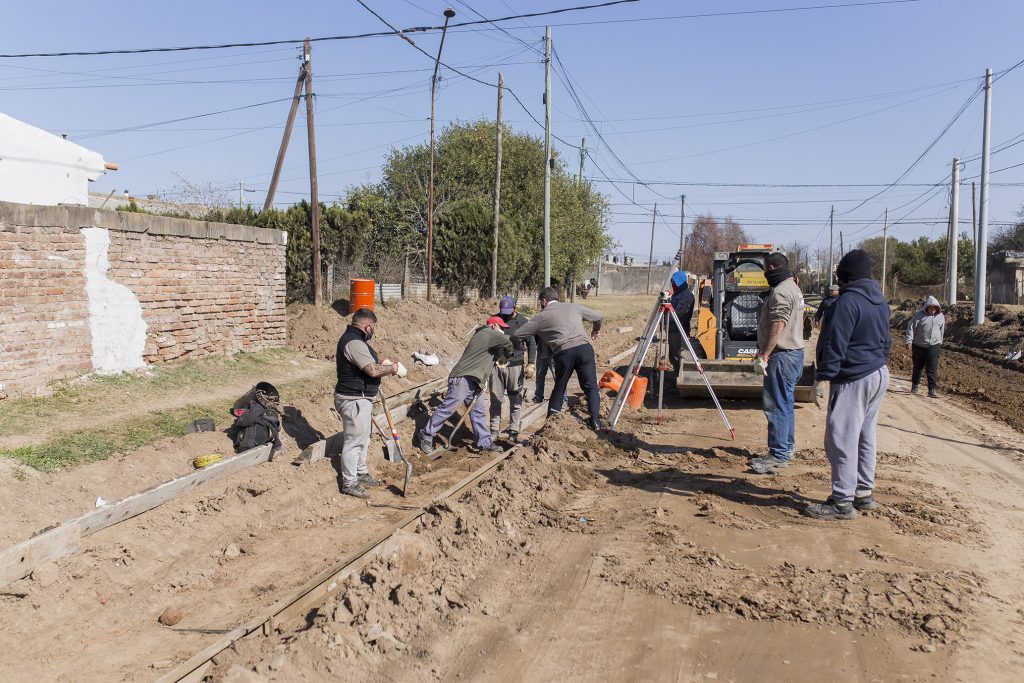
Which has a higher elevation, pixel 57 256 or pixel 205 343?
pixel 57 256

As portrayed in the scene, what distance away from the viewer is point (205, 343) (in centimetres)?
1318

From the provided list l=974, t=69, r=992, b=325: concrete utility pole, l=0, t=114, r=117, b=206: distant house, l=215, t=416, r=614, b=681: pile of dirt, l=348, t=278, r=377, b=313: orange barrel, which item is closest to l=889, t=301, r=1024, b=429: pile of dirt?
l=974, t=69, r=992, b=325: concrete utility pole

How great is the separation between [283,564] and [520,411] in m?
4.51

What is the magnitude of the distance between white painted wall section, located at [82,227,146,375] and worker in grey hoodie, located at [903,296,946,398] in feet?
42.0

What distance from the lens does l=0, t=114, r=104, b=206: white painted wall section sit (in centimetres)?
1535

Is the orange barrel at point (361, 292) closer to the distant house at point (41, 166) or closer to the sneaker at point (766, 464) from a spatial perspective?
the distant house at point (41, 166)

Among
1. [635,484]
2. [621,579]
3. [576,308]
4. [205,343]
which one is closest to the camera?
[621,579]

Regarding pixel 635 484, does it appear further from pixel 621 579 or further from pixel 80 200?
pixel 80 200

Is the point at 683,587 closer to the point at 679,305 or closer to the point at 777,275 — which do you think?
the point at 777,275

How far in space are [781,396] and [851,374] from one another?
5.22 ft

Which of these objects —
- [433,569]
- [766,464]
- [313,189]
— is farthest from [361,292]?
[433,569]

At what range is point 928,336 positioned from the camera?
1420 cm

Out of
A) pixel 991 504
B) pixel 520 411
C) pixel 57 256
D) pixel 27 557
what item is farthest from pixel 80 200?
pixel 991 504

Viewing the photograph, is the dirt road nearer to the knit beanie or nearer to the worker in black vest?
the worker in black vest
